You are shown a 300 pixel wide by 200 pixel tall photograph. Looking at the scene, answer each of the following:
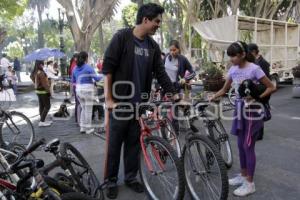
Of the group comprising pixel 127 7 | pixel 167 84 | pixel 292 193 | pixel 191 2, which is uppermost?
pixel 127 7

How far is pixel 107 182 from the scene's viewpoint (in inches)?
172

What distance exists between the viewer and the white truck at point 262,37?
13656mm

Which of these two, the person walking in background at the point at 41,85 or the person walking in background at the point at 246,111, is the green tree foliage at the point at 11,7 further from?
the person walking in background at the point at 246,111

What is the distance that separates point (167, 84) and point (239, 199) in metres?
1.53

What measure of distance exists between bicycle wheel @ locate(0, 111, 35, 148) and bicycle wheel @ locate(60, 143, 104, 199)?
274 centimetres

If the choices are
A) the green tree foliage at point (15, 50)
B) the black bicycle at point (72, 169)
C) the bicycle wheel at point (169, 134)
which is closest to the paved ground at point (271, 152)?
the black bicycle at point (72, 169)

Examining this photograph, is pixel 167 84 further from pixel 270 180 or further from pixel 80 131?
pixel 80 131

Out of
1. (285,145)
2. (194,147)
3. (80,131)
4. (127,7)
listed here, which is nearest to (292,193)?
(194,147)

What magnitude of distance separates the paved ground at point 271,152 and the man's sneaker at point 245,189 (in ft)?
0.21

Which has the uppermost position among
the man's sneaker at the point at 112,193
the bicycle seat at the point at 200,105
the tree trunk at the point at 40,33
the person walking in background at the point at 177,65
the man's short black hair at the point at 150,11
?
the tree trunk at the point at 40,33

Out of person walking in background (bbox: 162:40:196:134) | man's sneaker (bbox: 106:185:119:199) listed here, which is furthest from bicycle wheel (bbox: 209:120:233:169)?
person walking in background (bbox: 162:40:196:134)

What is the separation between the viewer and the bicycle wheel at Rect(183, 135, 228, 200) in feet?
12.2

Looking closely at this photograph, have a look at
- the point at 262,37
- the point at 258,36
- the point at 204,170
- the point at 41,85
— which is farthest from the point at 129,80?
the point at 262,37

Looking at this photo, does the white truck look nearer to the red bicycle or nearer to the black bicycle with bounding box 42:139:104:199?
the red bicycle
